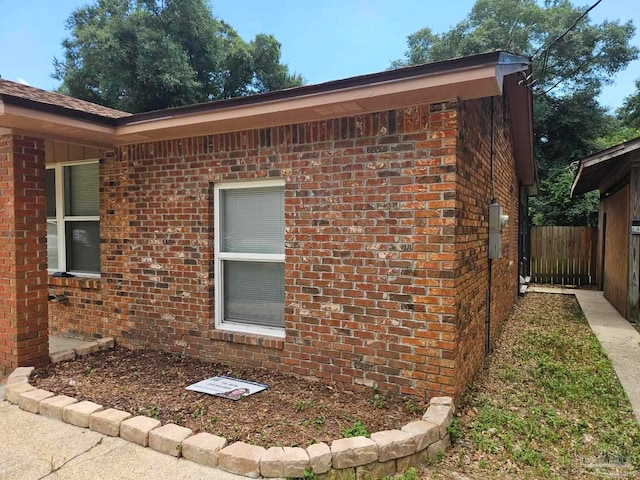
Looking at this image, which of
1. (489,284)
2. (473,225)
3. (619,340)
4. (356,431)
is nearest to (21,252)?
(356,431)

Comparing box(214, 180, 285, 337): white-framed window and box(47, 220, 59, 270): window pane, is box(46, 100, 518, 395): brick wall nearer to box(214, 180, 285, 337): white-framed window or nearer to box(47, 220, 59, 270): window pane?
box(214, 180, 285, 337): white-framed window

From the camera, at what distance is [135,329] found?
5.15 meters

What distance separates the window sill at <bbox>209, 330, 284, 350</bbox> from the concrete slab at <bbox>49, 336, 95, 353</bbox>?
174 cm

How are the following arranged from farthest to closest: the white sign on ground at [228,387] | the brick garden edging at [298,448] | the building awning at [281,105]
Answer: the white sign on ground at [228,387], the building awning at [281,105], the brick garden edging at [298,448]

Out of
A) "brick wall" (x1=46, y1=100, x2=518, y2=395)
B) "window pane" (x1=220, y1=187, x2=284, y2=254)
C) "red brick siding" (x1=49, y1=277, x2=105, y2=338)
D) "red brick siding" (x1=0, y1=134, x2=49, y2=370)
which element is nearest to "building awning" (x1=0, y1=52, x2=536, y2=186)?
"brick wall" (x1=46, y1=100, x2=518, y2=395)

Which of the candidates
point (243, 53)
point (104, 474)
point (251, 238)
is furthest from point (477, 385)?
point (243, 53)

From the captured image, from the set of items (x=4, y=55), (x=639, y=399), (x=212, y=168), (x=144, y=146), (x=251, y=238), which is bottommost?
(x=639, y=399)

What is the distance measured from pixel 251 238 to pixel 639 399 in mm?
4321

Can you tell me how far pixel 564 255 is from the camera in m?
14.1

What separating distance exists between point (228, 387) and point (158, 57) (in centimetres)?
1867

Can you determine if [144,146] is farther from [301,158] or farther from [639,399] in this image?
[639,399]

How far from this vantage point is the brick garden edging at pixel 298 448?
8.95ft

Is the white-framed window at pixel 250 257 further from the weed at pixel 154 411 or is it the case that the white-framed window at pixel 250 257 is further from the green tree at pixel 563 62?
the green tree at pixel 563 62

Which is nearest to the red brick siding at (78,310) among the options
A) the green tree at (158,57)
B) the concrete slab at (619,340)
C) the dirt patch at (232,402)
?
the dirt patch at (232,402)
